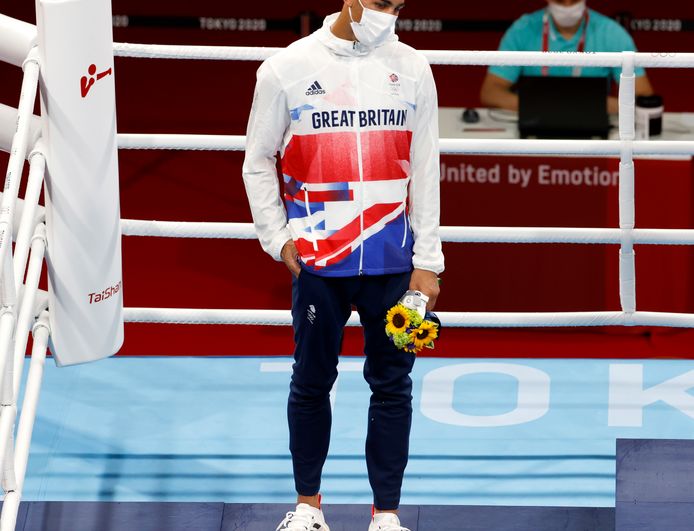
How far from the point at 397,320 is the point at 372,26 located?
0.78m

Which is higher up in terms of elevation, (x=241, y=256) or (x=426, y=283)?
(x=426, y=283)

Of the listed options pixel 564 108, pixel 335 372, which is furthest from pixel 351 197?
pixel 564 108

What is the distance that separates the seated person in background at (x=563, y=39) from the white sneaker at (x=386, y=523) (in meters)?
3.07

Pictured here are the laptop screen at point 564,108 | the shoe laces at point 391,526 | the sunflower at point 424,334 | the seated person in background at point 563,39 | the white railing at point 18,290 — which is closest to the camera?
the white railing at point 18,290

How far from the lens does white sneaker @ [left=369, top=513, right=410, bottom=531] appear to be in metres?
4.05

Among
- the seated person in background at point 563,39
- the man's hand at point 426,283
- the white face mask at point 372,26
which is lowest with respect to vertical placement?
the man's hand at point 426,283

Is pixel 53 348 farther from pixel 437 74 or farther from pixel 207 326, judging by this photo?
pixel 437 74

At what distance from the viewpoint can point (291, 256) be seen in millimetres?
3947

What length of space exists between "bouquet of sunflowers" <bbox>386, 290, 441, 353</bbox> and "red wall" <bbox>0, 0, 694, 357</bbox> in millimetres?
1977

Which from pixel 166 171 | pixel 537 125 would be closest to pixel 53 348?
pixel 537 125

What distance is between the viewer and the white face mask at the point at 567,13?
6.81 meters

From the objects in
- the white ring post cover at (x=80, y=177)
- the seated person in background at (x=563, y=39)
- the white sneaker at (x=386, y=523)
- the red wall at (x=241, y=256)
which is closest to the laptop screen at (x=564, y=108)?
the red wall at (x=241, y=256)

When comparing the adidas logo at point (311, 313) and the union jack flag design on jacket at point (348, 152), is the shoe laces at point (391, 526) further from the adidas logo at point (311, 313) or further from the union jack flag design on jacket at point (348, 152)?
the union jack flag design on jacket at point (348, 152)

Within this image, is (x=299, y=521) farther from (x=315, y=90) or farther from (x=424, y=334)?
(x=315, y=90)
